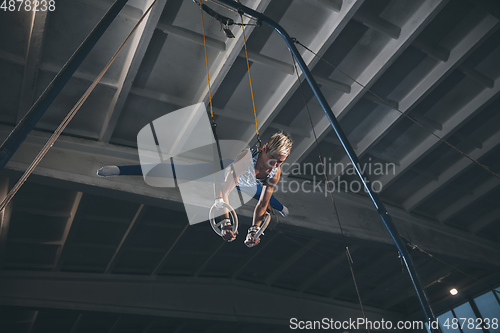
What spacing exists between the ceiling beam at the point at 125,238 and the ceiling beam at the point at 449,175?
22.2 ft

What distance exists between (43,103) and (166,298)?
8.28 meters

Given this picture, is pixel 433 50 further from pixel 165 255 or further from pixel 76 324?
pixel 76 324

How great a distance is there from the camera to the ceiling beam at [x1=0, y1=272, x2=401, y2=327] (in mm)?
8891

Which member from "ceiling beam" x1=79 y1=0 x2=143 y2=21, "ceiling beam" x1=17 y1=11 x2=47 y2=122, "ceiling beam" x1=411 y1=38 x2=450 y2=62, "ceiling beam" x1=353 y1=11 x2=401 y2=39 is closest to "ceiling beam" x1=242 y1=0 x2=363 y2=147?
"ceiling beam" x1=353 y1=11 x2=401 y2=39

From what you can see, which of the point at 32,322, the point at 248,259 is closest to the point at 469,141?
the point at 248,259

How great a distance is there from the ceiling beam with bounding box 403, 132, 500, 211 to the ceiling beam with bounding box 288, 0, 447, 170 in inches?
139

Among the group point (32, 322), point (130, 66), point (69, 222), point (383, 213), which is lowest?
point (383, 213)

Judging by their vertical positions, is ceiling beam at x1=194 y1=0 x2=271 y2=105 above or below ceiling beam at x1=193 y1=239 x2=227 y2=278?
above

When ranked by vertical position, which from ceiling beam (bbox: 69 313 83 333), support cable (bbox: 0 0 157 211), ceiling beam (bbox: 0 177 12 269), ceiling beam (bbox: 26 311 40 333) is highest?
ceiling beam (bbox: 0 177 12 269)

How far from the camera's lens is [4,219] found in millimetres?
7918

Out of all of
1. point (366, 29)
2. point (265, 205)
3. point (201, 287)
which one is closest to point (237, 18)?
point (366, 29)

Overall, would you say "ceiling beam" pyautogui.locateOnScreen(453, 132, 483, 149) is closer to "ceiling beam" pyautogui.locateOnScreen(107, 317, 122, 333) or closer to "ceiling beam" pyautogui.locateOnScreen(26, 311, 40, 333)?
"ceiling beam" pyautogui.locateOnScreen(107, 317, 122, 333)

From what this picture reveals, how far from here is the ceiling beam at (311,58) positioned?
233 inches

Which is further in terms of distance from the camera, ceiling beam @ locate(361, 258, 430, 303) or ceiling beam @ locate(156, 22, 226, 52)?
ceiling beam @ locate(361, 258, 430, 303)
